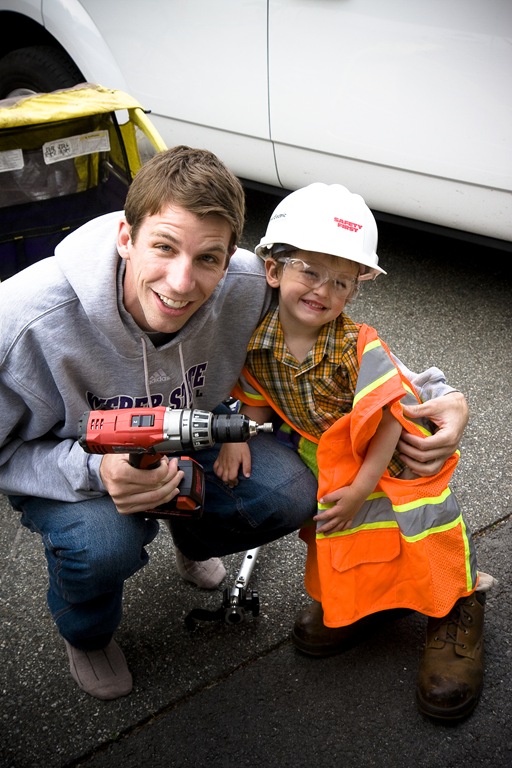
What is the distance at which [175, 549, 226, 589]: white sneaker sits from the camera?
9.32 ft

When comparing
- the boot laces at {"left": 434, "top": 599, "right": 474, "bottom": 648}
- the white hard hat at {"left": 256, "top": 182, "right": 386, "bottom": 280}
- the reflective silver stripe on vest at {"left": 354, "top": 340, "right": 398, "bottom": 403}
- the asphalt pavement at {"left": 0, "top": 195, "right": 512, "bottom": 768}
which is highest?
the white hard hat at {"left": 256, "top": 182, "right": 386, "bottom": 280}

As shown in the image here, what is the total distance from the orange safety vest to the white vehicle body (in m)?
1.92

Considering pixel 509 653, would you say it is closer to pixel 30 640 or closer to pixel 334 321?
pixel 334 321

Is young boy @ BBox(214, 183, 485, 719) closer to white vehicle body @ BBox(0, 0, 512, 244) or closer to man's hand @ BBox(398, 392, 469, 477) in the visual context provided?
man's hand @ BBox(398, 392, 469, 477)

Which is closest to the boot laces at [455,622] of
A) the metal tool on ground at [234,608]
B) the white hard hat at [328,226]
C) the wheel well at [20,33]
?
the metal tool on ground at [234,608]

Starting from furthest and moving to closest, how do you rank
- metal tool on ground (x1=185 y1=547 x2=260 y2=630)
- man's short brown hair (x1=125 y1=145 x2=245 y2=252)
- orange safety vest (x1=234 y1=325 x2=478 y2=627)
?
metal tool on ground (x1=185 y1=547 x2=260 y2=630) < orange safety vest (x1=234 y1=325 x2=478 y2=627) < man's short brown hair (x1=125 y1=145 x2=245 y2=252)

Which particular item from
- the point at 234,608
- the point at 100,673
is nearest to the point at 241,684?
the point at 234,608

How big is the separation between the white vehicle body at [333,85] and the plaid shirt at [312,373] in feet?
5.98

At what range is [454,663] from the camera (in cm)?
242

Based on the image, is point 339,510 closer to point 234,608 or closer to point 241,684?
point 234,608

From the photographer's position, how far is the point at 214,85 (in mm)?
4480

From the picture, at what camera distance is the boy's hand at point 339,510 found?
231cm

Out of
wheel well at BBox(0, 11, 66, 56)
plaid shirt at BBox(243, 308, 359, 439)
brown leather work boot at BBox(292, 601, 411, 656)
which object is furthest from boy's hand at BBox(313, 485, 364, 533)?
wheel well at BBox(0, 11, 66, 56)

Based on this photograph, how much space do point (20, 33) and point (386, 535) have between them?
12.6 feet
